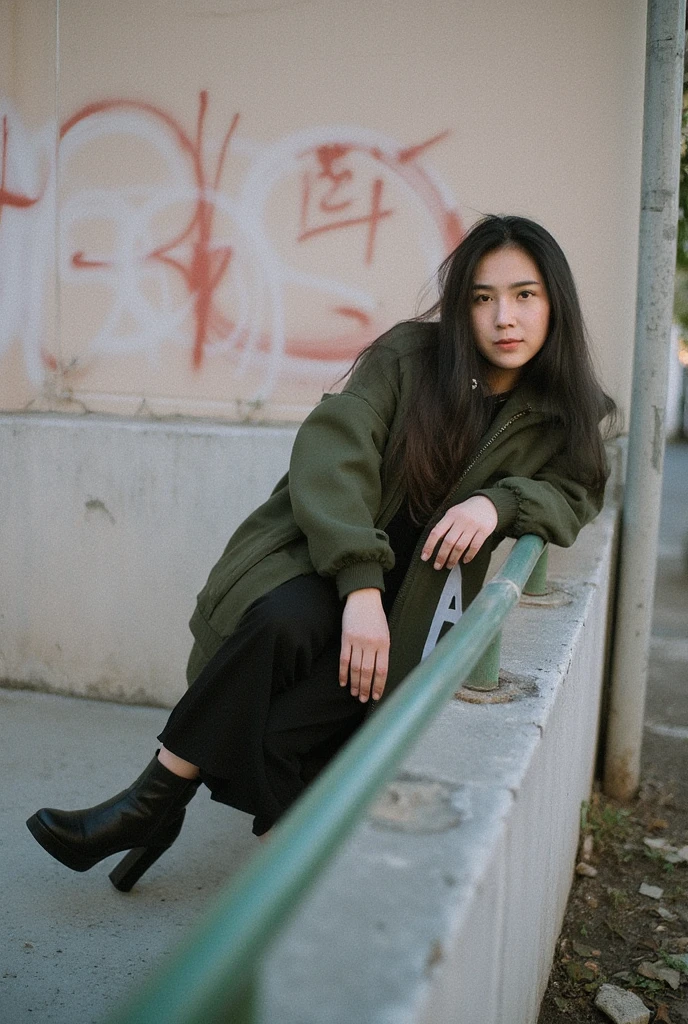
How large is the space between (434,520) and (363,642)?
15.0 inches

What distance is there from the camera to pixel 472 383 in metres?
2.19

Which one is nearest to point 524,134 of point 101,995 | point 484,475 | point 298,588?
point 484,475

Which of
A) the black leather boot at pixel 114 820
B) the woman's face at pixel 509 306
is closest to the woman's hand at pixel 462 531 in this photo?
the woman's face at pixel 509 306

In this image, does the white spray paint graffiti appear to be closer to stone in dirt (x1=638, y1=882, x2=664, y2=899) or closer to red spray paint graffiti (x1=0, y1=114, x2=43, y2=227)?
red spray paint graffiti (x1=0, y1=114, x2=43, y2=227)

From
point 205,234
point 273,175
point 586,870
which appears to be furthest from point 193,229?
point 586,870

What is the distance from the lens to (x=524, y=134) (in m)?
3.21

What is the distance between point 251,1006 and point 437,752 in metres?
0.72

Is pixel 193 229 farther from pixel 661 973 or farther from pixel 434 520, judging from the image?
pixel 661 973

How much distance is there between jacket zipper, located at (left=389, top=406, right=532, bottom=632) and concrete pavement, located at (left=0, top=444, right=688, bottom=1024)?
934 millimetres

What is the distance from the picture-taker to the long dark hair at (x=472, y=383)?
2.17 m

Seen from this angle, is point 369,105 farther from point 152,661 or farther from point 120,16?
point 152,661

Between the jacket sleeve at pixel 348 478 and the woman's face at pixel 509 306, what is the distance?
0.79 feet

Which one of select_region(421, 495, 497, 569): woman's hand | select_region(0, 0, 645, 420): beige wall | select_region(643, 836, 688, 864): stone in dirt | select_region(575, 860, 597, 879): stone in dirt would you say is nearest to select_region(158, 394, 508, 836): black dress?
select_region(421, 495, 497, 569): woman's hand

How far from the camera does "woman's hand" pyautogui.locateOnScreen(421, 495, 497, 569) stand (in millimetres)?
2055
